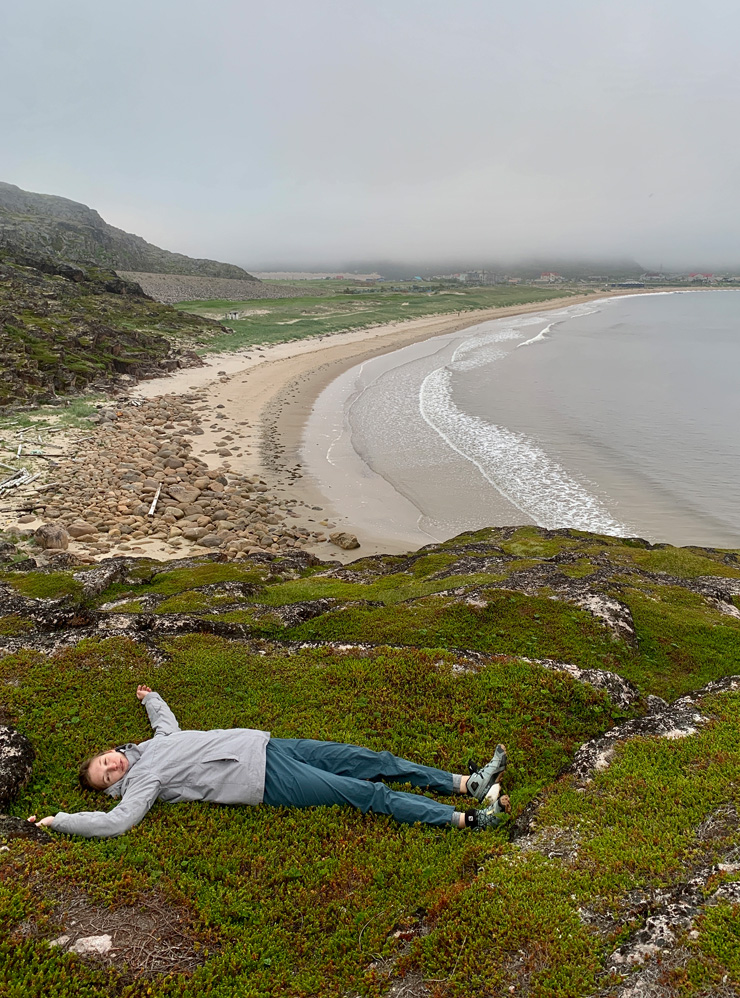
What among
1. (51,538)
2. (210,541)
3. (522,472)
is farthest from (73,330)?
(522,472)

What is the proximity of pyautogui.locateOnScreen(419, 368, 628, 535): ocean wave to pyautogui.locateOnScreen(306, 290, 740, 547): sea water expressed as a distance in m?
0.10

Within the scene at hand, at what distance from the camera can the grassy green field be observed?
82613 millimetres

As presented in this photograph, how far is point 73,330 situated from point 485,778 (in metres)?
55.9

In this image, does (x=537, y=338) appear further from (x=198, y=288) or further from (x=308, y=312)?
(x=198, y=288)

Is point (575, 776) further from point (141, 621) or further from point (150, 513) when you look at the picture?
point (150, 513)

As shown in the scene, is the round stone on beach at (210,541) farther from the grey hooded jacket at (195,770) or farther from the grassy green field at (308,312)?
the grassy green field at (308,312)

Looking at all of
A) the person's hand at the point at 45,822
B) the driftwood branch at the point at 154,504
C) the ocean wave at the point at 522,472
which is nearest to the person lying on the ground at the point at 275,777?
the person's hand at the point at 45,822

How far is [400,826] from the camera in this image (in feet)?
22.2

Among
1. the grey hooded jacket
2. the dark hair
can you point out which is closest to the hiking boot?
the grey hooded jacket

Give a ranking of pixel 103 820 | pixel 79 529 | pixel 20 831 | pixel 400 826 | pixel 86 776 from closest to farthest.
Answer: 1. pixel 20 831
2. pixel 103 820
3. pixel 400 826
4. pixel 86 776
5. pixel 79 529

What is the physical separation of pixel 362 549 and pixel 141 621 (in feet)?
39.8

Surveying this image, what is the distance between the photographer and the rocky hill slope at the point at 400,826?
16.3ft

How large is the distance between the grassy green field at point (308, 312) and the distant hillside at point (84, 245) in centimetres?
2725

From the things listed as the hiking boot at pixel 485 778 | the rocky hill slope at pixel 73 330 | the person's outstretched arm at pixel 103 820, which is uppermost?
the rocky hill slope at pixel 73 330
